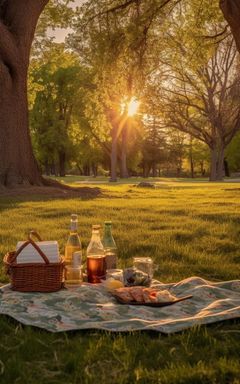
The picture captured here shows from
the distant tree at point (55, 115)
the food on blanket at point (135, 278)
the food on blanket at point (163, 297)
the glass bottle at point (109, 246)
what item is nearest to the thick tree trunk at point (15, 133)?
the glass bottle at point (109, 246)

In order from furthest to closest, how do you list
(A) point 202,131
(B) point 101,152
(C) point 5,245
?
(B) point 101,152 → (A) point 202,131 → (C) point 5,245

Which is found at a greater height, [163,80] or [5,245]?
[163,80]

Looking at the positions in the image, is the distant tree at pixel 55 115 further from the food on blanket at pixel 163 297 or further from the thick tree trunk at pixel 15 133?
the food on blanket at pixel 163 297

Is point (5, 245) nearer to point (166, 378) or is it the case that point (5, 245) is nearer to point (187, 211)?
point (166, 378)

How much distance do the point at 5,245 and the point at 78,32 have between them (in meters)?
13.1

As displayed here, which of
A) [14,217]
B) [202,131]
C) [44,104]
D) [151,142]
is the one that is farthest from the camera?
[151,142]

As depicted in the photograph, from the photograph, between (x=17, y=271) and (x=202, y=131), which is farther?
(x=202, y=131)

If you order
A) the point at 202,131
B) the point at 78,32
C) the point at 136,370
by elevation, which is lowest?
the point at 136,370

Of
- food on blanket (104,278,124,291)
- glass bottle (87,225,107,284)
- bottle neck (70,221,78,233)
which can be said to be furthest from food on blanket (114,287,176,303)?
bottle neck (70,221,78,233)

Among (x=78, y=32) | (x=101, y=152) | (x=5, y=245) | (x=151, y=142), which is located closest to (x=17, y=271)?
(x=5, y=245)

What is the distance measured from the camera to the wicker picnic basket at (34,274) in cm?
451

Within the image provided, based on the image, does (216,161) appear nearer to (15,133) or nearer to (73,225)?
(15,133)

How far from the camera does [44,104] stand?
2295 inches

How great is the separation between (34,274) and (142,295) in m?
1.02
